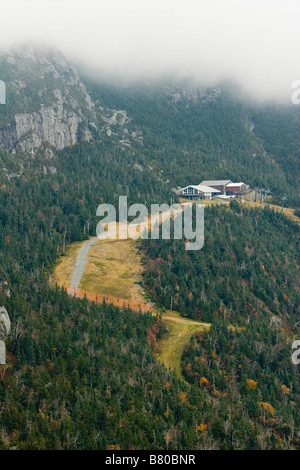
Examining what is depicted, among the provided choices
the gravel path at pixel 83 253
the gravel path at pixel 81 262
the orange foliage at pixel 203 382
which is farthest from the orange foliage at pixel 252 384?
the gravel path at pixel 81 262

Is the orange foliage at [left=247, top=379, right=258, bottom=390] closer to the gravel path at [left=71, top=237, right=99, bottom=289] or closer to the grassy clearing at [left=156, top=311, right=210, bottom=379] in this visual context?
the grassy clearing at [left=156, top=311, right=210, bottom=379]

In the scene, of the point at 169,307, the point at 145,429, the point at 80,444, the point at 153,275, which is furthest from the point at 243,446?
the point at 153,275

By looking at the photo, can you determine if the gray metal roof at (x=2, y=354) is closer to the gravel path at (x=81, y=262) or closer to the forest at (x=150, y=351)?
the forest at (x=150, y=351)

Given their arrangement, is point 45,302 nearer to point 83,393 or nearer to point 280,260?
point 83,393

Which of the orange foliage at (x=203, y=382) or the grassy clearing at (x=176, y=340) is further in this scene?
the grassy clearing at (x=176, y=340)
